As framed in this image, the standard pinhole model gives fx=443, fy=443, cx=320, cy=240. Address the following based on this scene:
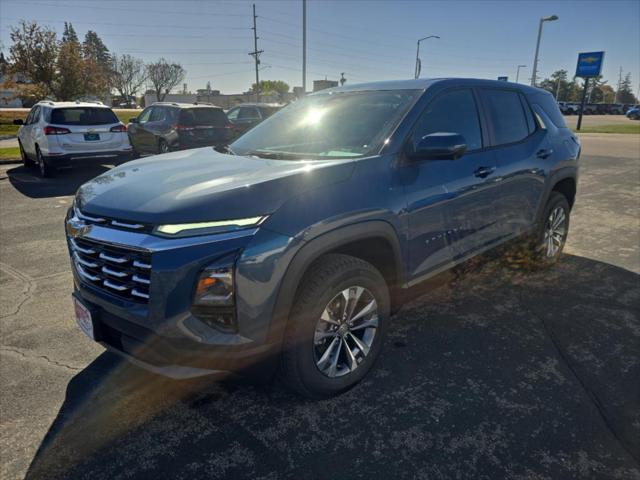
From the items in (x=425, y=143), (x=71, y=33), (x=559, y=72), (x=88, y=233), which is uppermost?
(x=71, y=33)

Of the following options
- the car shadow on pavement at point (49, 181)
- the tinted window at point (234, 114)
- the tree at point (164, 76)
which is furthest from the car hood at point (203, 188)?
the tree at point (164, 76)

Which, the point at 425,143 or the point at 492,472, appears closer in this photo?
the point at 492,472

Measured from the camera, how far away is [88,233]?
2.30m

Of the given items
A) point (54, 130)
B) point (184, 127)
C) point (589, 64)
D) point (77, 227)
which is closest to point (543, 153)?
point (77, 227)

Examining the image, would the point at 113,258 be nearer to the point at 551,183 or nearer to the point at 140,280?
the point at 140,280

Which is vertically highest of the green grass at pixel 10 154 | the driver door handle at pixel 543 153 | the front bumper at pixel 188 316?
the driver door handle at pixel 543 153

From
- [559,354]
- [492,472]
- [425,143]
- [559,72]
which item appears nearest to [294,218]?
[425,143]

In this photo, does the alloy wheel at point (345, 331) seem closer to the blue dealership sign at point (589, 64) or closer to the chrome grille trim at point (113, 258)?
the chrome grille trim at point (113, 258)

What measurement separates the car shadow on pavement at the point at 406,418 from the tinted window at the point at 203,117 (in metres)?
9.30

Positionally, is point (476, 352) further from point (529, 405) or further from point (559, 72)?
point (559, 72)

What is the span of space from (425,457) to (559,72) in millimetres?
133946

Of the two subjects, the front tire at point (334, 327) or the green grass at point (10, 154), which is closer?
the front tire at point (334, 327)

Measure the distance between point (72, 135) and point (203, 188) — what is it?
911 cm

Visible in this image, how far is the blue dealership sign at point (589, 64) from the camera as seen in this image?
1118 inches
